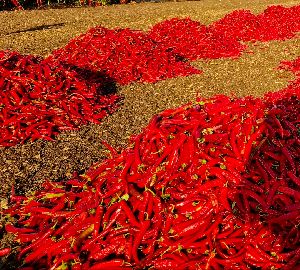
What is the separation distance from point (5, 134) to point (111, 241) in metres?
3.77

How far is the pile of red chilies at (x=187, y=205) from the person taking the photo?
12.8ft

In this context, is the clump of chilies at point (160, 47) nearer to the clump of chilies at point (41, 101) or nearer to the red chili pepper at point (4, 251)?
the clump of chilies at point (41, 101)

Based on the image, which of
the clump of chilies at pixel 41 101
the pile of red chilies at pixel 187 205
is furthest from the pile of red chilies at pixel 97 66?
the pile of red chilies at pixel 187 205

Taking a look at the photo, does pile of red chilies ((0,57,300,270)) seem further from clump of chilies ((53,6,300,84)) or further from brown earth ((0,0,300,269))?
clump of chilies ((53,6,300,84))

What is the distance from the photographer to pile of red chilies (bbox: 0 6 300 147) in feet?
24.1

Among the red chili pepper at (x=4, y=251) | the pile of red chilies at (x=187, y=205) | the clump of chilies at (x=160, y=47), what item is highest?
the clump of chilies at (x=160, y=47)

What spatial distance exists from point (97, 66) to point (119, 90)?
1.45m

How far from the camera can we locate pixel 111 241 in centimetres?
410

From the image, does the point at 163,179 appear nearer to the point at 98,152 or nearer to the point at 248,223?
the point at 248,223

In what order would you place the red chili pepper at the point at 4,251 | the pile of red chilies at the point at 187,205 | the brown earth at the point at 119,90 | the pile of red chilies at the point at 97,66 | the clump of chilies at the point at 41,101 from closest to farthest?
1. the pile of red chilies at the point at 187,205
2. the red chili pepper at the point at 4,251
3. the brown earth at the point at 119,90
4. the clump of chilies at the point at 41,101
5. the pile of red chilies at the point at 97,66

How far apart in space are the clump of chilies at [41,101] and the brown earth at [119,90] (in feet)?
0.96

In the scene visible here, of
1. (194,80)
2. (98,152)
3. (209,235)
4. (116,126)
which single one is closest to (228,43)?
(194,80)

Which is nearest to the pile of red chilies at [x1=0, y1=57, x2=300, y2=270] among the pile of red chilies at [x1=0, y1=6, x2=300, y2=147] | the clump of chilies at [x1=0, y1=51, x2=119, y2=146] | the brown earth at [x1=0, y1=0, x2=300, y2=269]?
the brown earth at [x1=0, y1=0, x2=300, y2=269]

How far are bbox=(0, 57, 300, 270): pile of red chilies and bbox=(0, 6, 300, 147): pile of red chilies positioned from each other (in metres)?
2.72
